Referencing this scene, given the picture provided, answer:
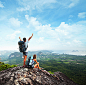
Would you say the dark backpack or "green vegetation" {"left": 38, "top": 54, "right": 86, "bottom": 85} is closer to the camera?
the dark backpack

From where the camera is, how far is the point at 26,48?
7457mm

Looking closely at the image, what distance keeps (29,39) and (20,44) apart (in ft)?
4.19

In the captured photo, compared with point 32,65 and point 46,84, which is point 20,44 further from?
point 46,84

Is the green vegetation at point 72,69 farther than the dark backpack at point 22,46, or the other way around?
the green vegetation at point 72,69

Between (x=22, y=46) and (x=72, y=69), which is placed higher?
Answer: (x=22, y=46)

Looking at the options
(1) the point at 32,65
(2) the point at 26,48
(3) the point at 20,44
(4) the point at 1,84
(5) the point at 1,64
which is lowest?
(5) the point at 1,64

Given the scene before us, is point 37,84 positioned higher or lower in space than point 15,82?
lower

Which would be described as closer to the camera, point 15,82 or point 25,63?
point 15,82

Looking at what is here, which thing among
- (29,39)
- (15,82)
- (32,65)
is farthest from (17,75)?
(29,39)

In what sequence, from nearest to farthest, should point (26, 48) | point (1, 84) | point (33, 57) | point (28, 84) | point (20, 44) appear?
point (1, 84)
point (28, 84)
point (20, 44)
point (26, 48)
point (33, 57)

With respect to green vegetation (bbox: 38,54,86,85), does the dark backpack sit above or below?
above

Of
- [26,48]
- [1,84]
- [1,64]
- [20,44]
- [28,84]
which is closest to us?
[1,84]

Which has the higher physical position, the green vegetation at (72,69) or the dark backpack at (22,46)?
the dark backpack at (22,46)

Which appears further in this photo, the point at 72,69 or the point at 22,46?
the point at 72,69
